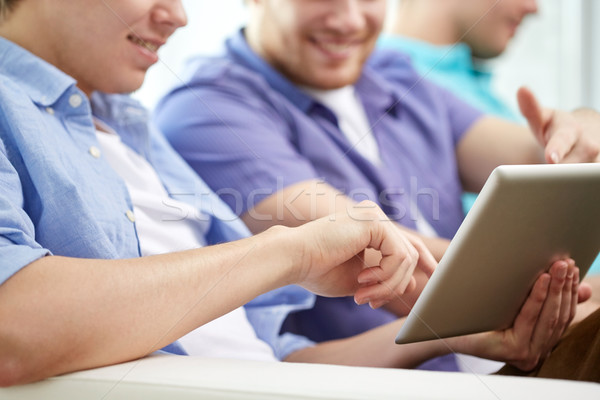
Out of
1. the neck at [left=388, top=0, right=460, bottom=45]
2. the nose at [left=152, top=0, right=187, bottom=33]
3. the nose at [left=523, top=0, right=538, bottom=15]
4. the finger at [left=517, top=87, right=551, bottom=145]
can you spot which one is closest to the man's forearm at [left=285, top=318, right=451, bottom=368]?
the finger at [left=517, top=87, right=551, bottom=145]

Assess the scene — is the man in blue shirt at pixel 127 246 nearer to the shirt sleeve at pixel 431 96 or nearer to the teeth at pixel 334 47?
the teeth at pixel 334 47

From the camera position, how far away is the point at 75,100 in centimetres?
70

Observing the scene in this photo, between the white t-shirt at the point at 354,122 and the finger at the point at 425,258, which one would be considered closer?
the finger at the point at 425,258

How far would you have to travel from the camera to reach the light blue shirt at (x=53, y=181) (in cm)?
54

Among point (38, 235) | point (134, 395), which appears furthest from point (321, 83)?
point (134, 395)

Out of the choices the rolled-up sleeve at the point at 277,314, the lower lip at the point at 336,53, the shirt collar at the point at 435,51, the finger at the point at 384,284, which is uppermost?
the lower lip at the point at 336,53

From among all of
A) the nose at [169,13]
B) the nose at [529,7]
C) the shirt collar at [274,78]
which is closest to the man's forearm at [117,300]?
the nose at [169,13]

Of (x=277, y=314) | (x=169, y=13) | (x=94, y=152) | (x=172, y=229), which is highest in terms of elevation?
(x=169, y=13)

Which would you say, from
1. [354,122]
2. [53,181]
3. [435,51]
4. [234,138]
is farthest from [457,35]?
[53,181]

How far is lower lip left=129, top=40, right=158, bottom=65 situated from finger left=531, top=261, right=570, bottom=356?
52cm

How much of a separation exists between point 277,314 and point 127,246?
0.88 feet

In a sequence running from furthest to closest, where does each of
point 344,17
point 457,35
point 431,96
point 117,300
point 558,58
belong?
point 558,58 < point 457,35 < point 431,96 < point 344,17 < point 117,300

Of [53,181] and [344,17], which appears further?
[344,17]

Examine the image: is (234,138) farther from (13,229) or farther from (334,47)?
(13,229)
